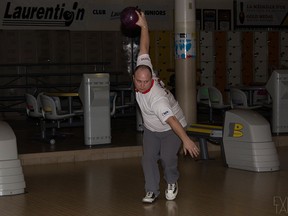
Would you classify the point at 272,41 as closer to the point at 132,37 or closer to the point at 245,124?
the point at 132,37

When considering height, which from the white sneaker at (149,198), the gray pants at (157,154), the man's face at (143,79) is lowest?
the white sneaker at (149,198)

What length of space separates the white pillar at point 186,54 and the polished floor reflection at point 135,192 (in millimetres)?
1933

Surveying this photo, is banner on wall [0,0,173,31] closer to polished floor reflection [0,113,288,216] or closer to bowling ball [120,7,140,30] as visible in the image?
polished floor reflection [0,113,288,216]

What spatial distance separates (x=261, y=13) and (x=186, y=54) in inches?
375

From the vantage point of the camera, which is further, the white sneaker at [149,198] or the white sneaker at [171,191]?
the white sneaker at [171,191]

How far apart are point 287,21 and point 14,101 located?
29.6 feet

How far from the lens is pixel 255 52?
20094mm

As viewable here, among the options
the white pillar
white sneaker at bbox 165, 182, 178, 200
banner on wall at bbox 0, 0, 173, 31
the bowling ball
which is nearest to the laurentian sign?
banner on wall at bbox 0, 0, 173, 31

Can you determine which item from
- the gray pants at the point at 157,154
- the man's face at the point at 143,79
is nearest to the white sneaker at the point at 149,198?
the gray pants at the point at 157,154

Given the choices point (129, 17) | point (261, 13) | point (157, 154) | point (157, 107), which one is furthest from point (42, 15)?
point (157, 107)

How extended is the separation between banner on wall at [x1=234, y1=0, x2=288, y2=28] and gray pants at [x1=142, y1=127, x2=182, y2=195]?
13.6 meters

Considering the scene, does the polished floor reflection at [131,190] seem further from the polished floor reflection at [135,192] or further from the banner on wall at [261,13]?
the banner on wall at [261,13]

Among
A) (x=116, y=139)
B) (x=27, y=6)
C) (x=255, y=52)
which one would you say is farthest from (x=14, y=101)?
(x=255, y=52)

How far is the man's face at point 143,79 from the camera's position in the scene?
652 centimetres
